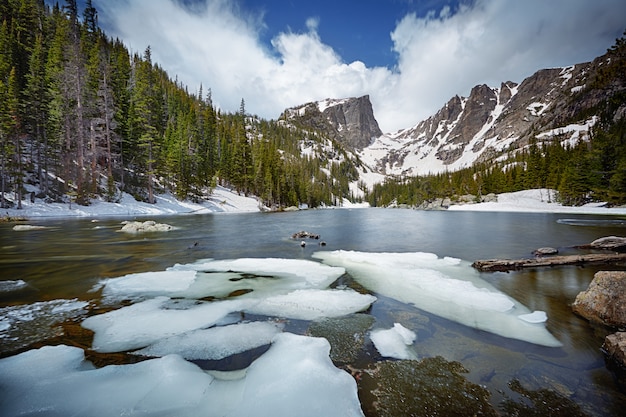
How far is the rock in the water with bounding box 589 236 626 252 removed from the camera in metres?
13.2

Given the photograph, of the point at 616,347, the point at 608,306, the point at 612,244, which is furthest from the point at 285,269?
the point at 612,244

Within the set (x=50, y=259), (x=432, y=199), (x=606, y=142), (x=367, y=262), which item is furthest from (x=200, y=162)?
(x=432, y=199)

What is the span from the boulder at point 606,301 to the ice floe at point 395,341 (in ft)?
14.9

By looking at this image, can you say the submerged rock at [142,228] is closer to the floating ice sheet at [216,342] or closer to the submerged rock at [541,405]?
the floating ice sheet at [216,342]

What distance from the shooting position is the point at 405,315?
6.40m

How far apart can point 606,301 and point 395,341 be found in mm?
5287

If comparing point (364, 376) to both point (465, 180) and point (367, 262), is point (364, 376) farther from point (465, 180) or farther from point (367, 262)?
point (465, 180)

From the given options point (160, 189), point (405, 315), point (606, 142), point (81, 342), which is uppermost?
point (606, 142)

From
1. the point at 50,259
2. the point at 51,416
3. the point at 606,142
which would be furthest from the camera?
the point at 606,142

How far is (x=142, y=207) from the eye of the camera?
132 ft

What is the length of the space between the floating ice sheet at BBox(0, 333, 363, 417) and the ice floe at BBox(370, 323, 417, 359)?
1.20m

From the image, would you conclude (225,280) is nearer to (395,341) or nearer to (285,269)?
(285,269)

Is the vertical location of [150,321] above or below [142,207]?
below

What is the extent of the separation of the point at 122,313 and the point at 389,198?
149837mm
